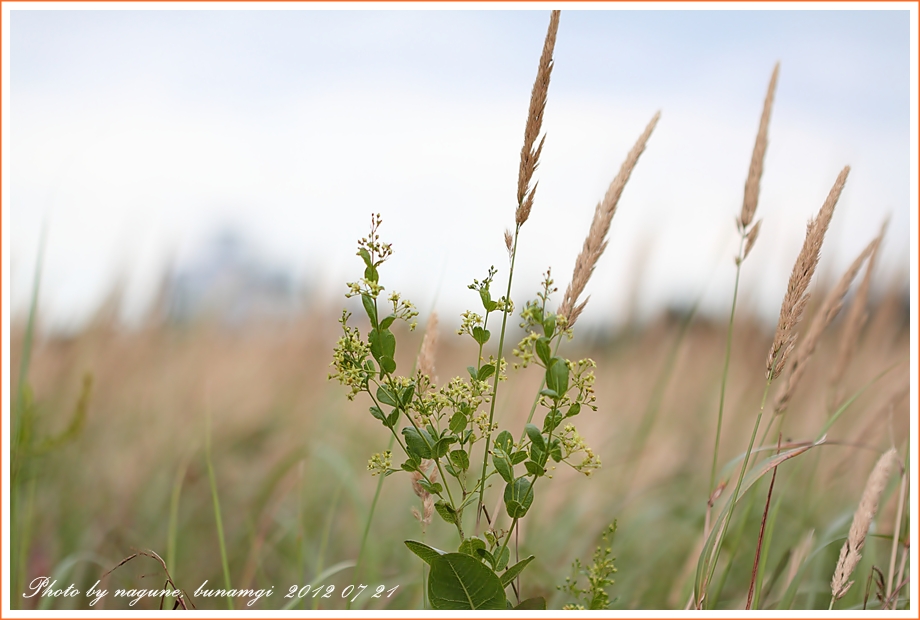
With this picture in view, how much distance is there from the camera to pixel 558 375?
602 mm

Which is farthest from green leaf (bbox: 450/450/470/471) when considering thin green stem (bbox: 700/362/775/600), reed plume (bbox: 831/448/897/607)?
reed plume (bbox: 831/448/897/607)

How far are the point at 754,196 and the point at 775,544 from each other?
1.38 metres

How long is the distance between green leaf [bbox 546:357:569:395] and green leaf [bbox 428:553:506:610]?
19 centimetres

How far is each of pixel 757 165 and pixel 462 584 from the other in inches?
29.4

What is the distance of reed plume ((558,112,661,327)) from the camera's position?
2.49ft

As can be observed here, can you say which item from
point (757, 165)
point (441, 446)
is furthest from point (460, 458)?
point (757, 165)

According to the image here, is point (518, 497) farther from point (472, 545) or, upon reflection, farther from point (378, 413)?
point (378, 413)

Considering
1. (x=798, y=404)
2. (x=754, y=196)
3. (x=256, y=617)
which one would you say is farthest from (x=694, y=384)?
(x=256, y=617)

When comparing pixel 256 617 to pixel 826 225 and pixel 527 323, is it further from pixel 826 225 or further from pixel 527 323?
pixel 826 225

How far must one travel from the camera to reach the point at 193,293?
3.02 metres

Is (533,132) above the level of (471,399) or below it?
above

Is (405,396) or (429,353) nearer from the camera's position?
(405,396)

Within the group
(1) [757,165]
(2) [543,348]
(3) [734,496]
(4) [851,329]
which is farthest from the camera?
(4) [851,329]

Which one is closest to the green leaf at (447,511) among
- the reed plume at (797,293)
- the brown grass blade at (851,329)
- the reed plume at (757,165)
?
the reed plume at (797,293)
